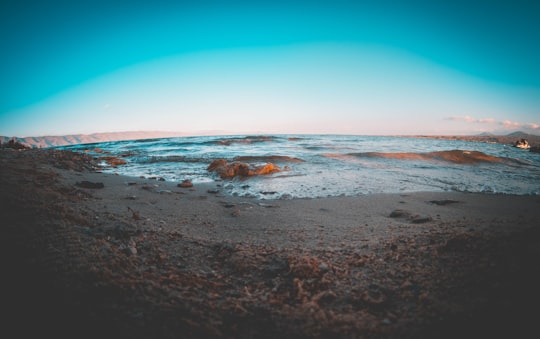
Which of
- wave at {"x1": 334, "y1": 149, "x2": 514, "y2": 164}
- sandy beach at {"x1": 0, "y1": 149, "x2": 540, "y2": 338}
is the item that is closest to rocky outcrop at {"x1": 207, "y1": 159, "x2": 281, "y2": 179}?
sandy beach at {"x1": 0, "y1": 149, "x2": 540, "y2": 338}

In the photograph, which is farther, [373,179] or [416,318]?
[373,179]

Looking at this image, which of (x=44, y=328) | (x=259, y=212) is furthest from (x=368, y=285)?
(x=259, y=212)

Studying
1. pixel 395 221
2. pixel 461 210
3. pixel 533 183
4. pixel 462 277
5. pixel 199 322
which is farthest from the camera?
pixel 533 183

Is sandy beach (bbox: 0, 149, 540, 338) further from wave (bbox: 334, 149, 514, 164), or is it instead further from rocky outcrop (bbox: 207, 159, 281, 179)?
wave (bbox: 334, 149, 514, 164)

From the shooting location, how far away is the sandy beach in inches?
41.3

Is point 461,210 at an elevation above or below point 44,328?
below

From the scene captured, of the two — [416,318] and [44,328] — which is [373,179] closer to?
[416,318]

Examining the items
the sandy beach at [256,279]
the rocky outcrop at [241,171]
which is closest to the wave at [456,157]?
the rocky outcrop at [241,171]

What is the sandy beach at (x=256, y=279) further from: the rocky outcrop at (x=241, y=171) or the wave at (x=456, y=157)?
the wave at (x=456, y=157)

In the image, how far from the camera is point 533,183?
5867 mm

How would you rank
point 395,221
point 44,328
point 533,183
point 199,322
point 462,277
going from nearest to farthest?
1. point 44,328
2. point 199,322
3. point 462,277
4. point 395,221
5. point 533,183

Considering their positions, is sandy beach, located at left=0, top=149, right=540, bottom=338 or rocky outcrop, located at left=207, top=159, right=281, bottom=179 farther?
rocky outcrop, located at left=207, top=159, right=281, bottom=179

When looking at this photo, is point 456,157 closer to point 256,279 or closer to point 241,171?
point 241,171

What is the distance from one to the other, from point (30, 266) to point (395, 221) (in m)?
3.35
